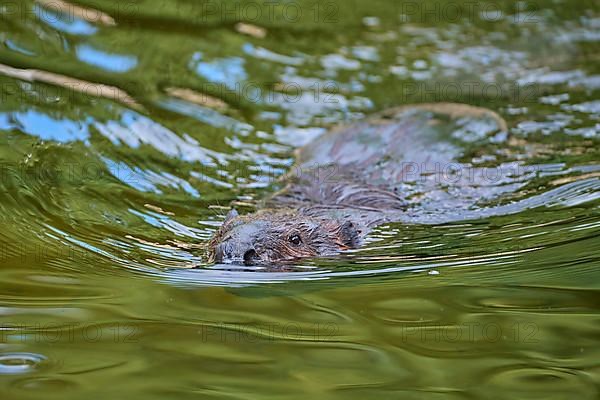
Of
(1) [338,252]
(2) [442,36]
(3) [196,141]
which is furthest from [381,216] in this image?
(2) [442,36]

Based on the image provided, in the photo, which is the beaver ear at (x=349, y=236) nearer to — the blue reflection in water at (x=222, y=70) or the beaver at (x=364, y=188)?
the beaver at (x=364, y=188)

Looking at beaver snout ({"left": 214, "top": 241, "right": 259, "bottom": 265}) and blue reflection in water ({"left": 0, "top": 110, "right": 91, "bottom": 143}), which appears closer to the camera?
beaver snout ({"left": 214, "top": 241, "right": 259, "bottom": 265})

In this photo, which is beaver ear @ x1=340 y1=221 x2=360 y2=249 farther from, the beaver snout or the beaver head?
the beaver snout

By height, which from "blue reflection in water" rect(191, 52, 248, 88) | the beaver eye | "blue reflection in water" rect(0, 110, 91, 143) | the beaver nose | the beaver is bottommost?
the beaver nose

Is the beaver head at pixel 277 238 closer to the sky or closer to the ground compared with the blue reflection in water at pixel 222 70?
closer to the ground

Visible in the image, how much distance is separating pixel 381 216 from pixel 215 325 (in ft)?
7.11

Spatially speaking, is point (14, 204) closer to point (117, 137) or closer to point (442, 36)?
point (117, 137)

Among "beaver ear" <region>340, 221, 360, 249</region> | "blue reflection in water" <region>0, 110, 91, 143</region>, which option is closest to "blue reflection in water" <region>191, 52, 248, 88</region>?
"blue reflection in water" <region>0, 110, 91, 143</region>

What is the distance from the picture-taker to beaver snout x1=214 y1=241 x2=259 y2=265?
4.10 metres

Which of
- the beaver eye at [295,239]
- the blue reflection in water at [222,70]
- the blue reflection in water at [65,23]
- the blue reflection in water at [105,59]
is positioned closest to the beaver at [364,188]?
the beaver eye at [295,239]

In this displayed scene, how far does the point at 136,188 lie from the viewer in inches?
216

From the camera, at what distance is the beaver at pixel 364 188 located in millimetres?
4395

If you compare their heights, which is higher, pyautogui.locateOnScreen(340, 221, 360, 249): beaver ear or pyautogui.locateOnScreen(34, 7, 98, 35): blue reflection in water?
pyautogui.locateOnScreen(34, 7, 98, 35): blue reflection in water

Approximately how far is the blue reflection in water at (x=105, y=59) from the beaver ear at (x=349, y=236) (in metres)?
3.38
